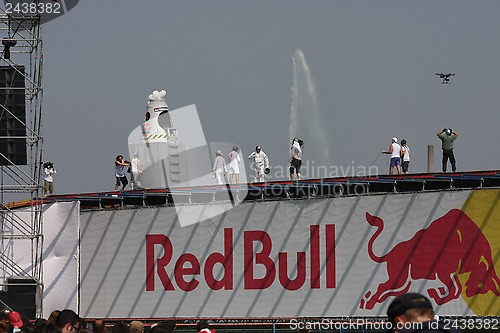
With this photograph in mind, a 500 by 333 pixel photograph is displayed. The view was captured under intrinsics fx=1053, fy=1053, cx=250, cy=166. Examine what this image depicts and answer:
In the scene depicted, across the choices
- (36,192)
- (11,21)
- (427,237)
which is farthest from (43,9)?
(427,237)

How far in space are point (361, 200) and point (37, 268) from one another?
35.1 ft

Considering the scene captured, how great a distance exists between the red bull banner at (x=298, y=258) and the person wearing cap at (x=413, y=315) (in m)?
23.7

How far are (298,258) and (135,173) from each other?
852 centimetres

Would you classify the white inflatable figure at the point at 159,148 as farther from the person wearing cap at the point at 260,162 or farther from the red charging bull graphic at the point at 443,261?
the red charging bull graphic at the point at 443,261

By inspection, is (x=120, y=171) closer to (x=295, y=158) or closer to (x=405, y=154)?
(x=295, y=158)

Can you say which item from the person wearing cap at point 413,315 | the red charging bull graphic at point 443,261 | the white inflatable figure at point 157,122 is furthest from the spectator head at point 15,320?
the white inflatable figure at point 157,122

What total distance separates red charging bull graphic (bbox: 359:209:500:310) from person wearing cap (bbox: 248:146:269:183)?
585 cm

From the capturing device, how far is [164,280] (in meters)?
34.8

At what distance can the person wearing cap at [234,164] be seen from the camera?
36844mm

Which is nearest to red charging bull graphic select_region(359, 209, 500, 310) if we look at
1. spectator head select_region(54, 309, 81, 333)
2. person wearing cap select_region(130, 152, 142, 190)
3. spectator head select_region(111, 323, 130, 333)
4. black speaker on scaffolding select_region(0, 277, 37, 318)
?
black speaker on scaffolding select_region(0, 277, 37, 318)

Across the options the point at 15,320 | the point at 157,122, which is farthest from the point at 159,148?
Result: the point at 15,320

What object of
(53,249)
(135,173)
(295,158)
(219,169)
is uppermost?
(295,158)

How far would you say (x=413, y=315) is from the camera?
666 centimetres

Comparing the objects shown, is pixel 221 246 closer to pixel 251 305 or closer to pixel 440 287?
pixel 251 305
